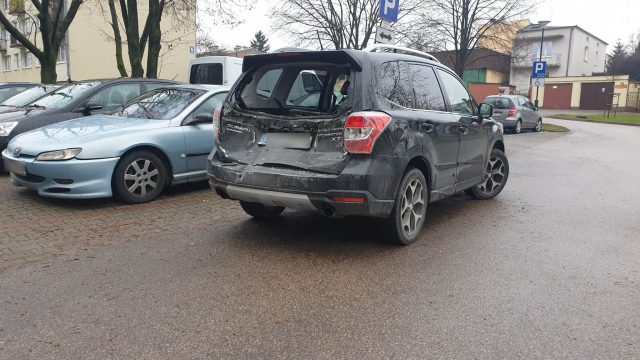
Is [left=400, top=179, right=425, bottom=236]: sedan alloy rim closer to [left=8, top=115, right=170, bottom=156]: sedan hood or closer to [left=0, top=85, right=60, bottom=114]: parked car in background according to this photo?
[left=8, top=115, right=170, bottom=156]: sedan hood

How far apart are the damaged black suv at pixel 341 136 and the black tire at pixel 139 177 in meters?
1.62

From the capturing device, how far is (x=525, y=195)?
732 cm

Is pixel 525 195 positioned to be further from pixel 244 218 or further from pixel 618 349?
pixel 618 349

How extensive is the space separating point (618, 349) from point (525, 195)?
182 inches

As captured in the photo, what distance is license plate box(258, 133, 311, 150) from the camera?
14.2 feet

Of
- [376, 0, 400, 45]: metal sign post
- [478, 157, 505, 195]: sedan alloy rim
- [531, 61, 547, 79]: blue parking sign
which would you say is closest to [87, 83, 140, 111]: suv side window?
[376, 0, 400, 45]: metal sign post

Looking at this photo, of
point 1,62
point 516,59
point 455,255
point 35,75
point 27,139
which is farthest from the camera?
point 1,62

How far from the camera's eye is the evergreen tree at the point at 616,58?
68.2 m

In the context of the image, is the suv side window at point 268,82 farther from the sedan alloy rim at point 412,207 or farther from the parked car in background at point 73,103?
the parked car in background at point 73,103

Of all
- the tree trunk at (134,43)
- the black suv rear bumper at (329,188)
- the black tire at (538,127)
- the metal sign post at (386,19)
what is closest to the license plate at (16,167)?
the black suv rear bumper at (329,188)

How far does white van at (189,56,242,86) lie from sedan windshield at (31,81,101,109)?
5820 millimetres

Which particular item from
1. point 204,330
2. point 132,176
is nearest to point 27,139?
point 132,176

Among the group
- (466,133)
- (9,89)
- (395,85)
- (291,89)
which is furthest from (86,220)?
(9,89)

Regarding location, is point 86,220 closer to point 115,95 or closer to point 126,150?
point 126,150
